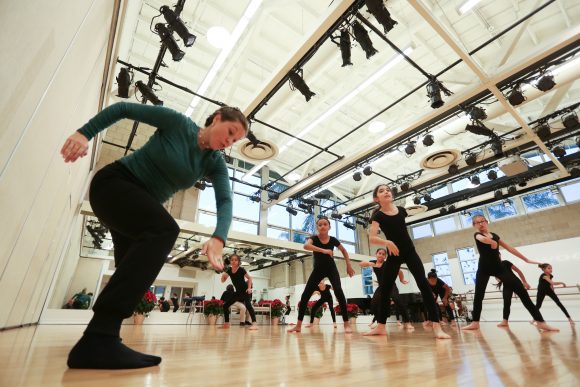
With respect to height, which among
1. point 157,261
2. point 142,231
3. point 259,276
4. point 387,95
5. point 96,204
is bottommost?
point 157,261

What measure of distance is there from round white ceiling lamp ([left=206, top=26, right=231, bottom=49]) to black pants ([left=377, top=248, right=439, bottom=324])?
3.98 m

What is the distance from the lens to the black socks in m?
0.94

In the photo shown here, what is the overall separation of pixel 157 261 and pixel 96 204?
36 cm

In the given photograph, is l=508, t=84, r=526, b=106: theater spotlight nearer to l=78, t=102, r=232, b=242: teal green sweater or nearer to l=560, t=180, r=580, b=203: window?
l=78, t=102, r=232, b=242: teal green sweater

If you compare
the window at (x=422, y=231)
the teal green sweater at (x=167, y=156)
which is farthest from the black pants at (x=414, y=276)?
the window at (x=422, y=231)

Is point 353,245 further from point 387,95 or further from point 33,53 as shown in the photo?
point 33,53

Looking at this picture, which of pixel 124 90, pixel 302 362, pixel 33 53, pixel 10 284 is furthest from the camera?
pixel 124 90

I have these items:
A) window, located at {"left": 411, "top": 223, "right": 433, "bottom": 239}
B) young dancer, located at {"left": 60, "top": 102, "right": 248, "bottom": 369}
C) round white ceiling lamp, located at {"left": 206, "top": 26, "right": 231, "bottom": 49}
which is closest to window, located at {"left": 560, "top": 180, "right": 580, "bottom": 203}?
window, located at {"left": 411, "top": 223, "right": 433, "bottom": 239}

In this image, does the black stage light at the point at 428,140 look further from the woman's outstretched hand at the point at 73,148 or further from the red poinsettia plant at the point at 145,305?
the red poinsettia plant at the point at 145,305

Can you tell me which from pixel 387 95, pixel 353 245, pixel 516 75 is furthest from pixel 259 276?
pixel 516 75

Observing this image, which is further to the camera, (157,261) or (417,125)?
(417,125)

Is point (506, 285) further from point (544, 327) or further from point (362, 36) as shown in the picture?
point (362, 36)

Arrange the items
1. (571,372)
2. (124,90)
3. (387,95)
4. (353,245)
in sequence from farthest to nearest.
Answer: (353,245) < (387,95) < (124,90) < (571,372)

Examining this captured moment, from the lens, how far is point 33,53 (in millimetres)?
1328
